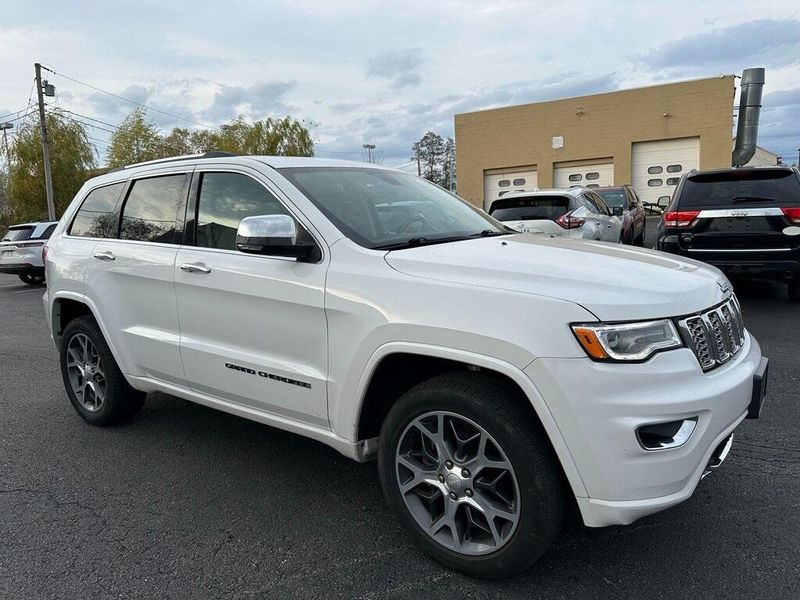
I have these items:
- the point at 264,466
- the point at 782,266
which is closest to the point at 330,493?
the point at 264,466

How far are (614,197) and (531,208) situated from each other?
6.12 meters

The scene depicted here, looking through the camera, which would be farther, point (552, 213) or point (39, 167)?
point (39, 167)

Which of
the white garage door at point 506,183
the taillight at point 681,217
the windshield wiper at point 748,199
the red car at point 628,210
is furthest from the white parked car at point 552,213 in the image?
the white garage door at point 506,183

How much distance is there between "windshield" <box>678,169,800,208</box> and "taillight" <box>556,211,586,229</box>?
183 cm

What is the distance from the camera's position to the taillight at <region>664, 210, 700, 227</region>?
7.36 metres

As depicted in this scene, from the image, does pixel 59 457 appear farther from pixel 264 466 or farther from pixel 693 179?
pixel 693 179

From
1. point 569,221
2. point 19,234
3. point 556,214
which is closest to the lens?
point 569,221

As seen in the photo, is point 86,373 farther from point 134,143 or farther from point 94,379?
point 134,143

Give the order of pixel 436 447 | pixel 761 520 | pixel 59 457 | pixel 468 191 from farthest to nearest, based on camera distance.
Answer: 1. pixel 468 191
2. pixel 59 457
3. pixel 761 520
4. pixel 436 447

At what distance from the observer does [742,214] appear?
7172mm

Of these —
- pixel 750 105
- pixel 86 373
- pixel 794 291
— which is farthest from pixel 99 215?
pixel 750 105

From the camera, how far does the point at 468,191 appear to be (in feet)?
107

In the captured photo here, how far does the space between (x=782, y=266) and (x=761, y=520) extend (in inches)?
203

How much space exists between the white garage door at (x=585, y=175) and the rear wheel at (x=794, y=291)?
2167cm
